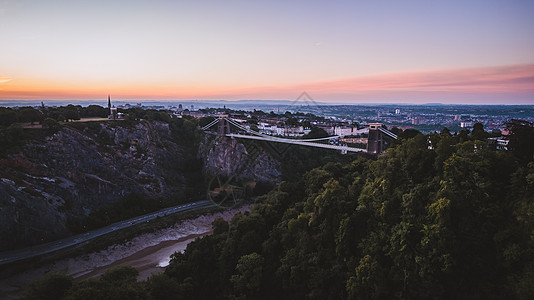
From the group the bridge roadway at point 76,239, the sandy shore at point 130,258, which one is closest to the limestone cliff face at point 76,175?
the bridge roadway at point 76,239

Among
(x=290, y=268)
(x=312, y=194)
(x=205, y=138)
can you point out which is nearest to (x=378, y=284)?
(x=290, y=268)

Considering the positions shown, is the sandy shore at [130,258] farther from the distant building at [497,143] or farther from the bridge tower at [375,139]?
the distant building at [497,143]

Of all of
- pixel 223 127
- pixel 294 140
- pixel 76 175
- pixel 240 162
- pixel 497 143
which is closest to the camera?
pixel 497 143

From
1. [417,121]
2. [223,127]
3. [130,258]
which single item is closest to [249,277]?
[130,258]

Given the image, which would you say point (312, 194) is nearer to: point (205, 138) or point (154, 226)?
point (154, 226)

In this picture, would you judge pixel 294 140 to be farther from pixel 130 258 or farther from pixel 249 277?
pixel 249 277

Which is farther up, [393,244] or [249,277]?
[393,244]

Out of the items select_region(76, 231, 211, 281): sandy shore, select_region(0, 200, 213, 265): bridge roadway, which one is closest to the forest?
select_region(76, 231, 211, 281): sandy shore
